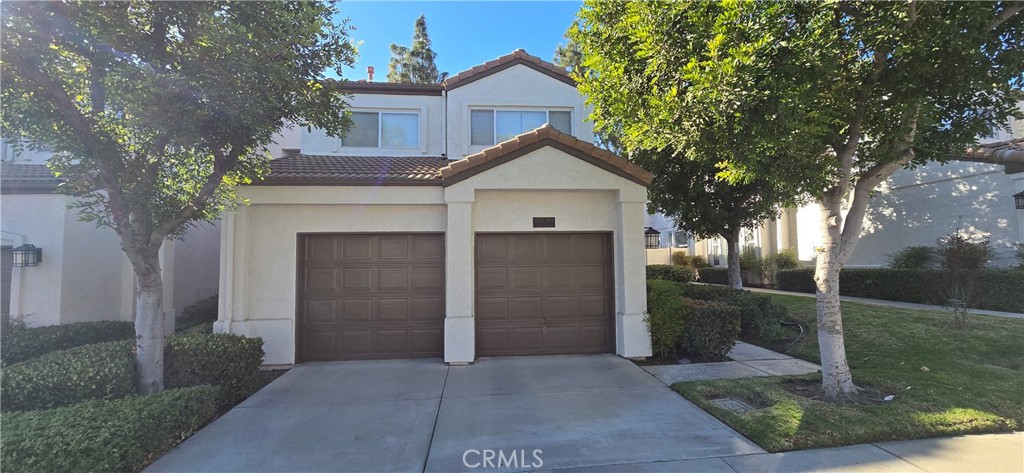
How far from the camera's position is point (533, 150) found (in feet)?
25.9

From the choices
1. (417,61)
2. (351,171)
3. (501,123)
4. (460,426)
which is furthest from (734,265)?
(417,61)

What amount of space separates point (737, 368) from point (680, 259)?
18384 millimetres

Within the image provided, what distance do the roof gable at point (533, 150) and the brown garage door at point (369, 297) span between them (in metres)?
1.51

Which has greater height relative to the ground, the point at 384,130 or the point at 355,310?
the point at 384,130

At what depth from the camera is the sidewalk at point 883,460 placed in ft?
12.7

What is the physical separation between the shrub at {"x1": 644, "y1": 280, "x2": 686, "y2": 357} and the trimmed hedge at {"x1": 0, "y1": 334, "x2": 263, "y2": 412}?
6490 millimetres

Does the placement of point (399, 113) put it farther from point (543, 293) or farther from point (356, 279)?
point (543, 293)

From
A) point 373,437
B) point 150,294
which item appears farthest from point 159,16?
point 373,437

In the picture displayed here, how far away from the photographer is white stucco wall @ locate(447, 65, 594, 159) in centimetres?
1130

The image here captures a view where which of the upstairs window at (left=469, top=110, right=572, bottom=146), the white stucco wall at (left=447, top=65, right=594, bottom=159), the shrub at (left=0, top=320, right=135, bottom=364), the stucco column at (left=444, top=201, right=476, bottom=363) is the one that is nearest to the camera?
the shrub at (left=0, top=320, right=135, bottom=364)

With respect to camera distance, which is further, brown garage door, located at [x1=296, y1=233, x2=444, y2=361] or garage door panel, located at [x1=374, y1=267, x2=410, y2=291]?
garage door panel, located at [x1=374, y1=267, x2=410, y2=291]

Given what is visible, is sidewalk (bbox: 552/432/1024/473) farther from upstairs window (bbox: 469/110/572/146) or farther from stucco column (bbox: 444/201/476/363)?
upstairs window (bbox: 469/110/572/146)

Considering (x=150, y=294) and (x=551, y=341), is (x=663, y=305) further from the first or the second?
(x=150, y=294)

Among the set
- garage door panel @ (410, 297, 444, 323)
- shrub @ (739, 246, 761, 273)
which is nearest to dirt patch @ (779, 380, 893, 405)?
garage door panel @ (410, 297, 444, 323)
